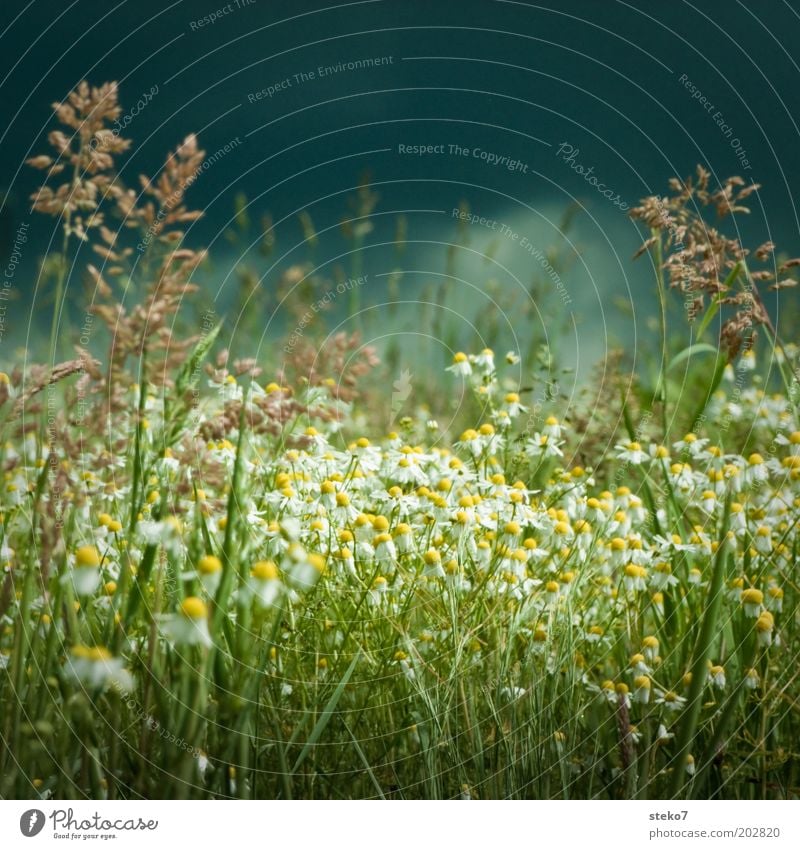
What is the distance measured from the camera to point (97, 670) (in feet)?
3.51

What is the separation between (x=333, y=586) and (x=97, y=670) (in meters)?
0.47

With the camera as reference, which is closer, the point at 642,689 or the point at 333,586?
the point at 642,689

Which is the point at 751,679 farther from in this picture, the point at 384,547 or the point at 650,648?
the point at 384,547

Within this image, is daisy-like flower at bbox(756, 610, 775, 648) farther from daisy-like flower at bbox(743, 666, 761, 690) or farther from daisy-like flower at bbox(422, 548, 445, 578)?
daisy-like flower at bbox(422, 548, 445, 578)

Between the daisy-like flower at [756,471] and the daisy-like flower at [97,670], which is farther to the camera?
the daisy-like flower at [756,471]

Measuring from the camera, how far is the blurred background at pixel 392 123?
1.48m

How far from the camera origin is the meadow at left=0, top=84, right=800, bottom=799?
3.90 feet

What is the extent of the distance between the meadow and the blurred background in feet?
0.18

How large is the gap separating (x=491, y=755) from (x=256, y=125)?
1.25 m

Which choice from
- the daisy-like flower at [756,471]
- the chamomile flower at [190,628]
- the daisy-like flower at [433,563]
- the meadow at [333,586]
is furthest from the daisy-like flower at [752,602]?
the chamomile flower at [190,628]

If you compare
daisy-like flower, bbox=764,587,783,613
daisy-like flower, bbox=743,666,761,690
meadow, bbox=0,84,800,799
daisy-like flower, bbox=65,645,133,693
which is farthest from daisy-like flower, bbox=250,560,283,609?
daisy-like flower, bbox=764,587,783,613

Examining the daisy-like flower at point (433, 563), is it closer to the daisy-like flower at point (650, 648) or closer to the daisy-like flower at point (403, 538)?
the daisy-like flower at point (403, 538)

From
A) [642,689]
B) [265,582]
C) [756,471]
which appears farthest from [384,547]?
[756,471]
